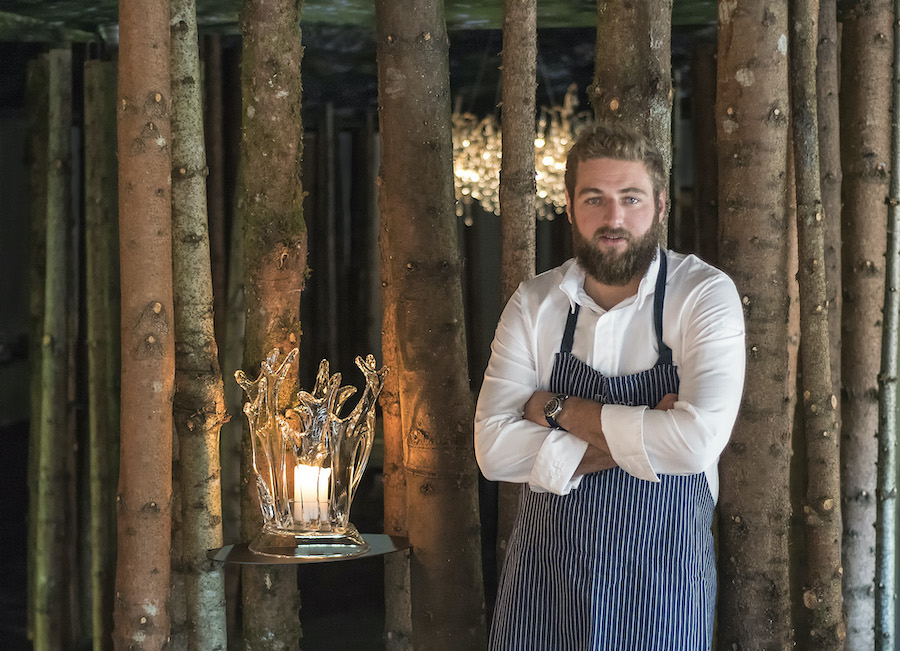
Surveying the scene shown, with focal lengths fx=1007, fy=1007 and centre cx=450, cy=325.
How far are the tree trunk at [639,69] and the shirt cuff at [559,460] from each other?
828 millimetres

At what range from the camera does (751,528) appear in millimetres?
2430

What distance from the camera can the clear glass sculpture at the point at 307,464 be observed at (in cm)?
225

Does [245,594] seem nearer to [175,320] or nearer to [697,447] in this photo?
[175,320]

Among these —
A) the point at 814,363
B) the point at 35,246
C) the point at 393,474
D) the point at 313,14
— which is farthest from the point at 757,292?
→ the point at 35,246

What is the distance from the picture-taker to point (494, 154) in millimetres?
4500

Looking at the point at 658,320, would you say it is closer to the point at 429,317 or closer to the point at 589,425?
the point at 589,425

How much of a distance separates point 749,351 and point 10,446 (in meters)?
3.37

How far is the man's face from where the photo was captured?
1.85 m

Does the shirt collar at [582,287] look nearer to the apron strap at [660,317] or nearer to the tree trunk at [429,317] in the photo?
the apron strap at [660,317]

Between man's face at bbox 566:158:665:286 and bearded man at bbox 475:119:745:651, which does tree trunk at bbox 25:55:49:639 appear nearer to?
bearded man at bbox 475:119:745:651

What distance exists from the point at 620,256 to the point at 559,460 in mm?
393

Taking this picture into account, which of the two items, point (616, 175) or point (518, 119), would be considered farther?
point (518, 119)

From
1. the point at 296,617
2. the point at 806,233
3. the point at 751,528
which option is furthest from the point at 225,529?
the point at 806,233

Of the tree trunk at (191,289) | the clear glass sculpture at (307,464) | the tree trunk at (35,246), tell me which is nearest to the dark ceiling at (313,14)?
the tree trunk at (35,246)
